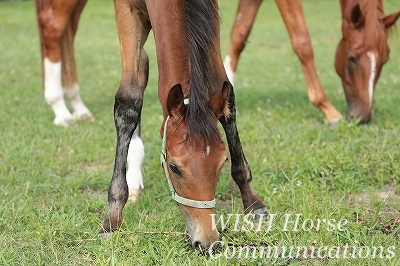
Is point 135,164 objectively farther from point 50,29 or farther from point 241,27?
point 241,27

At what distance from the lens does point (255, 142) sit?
5.32 m

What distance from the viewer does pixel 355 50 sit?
5.76 metres

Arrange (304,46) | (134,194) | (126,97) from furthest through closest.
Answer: (304,46) < (134,194) < (126,97)

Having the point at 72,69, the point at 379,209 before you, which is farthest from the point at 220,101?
the point at 72,69

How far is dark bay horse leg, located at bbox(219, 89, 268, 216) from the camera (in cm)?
367

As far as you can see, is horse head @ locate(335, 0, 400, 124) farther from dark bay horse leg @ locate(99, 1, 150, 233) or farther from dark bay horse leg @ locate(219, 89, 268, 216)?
dark bay horse leg @ locate(99, 1, 150, 233)

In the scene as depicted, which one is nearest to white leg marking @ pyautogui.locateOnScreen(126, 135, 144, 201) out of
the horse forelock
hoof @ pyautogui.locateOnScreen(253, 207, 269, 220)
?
hoof @ pyautogui.locateOnScreen(253, 207, 269, 220)

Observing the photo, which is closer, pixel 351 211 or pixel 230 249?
pixel 230 249

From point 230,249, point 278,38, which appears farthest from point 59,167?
point 278,38

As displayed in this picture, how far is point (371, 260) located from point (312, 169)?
1.45 metres

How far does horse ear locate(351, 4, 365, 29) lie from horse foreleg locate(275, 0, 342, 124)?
0.48 m

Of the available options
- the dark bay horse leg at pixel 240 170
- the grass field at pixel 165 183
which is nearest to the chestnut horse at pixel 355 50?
the grass field at pixel 165 183

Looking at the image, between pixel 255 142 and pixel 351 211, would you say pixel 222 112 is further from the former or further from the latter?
pixel 255 142

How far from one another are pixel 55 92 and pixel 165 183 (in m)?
2.56
